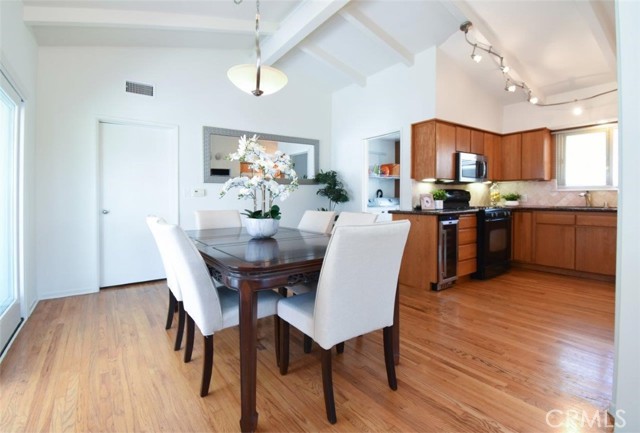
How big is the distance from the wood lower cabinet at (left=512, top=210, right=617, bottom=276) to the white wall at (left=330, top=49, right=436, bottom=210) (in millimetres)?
1888

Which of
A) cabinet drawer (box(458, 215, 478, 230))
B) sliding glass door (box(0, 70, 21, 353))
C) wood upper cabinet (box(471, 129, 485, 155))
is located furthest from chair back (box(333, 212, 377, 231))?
wood upper cabinet (box(471, 129, 485, 155))

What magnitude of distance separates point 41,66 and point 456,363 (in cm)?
472

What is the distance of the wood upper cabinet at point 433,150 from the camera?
13.0 ft

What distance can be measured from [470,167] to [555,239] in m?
1.50

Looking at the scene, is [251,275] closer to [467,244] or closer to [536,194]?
[467,244]

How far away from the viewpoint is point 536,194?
194 inches

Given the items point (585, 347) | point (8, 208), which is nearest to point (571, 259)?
point (585, 347)

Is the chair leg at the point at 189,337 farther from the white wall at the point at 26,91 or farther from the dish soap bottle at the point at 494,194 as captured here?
the dish soap bottle at the point at 494,194

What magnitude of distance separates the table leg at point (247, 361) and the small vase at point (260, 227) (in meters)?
0.87

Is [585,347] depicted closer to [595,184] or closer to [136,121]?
[595,184]

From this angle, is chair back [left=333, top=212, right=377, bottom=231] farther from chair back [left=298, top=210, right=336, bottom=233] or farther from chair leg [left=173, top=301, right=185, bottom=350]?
chair leg [left=173, top=301, right=185, bottom=350]

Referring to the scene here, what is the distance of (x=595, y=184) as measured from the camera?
4398 millimetres

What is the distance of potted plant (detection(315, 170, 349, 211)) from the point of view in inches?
200

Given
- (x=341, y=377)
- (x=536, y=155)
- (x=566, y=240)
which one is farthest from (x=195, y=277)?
Result: (x=536, y=155)
